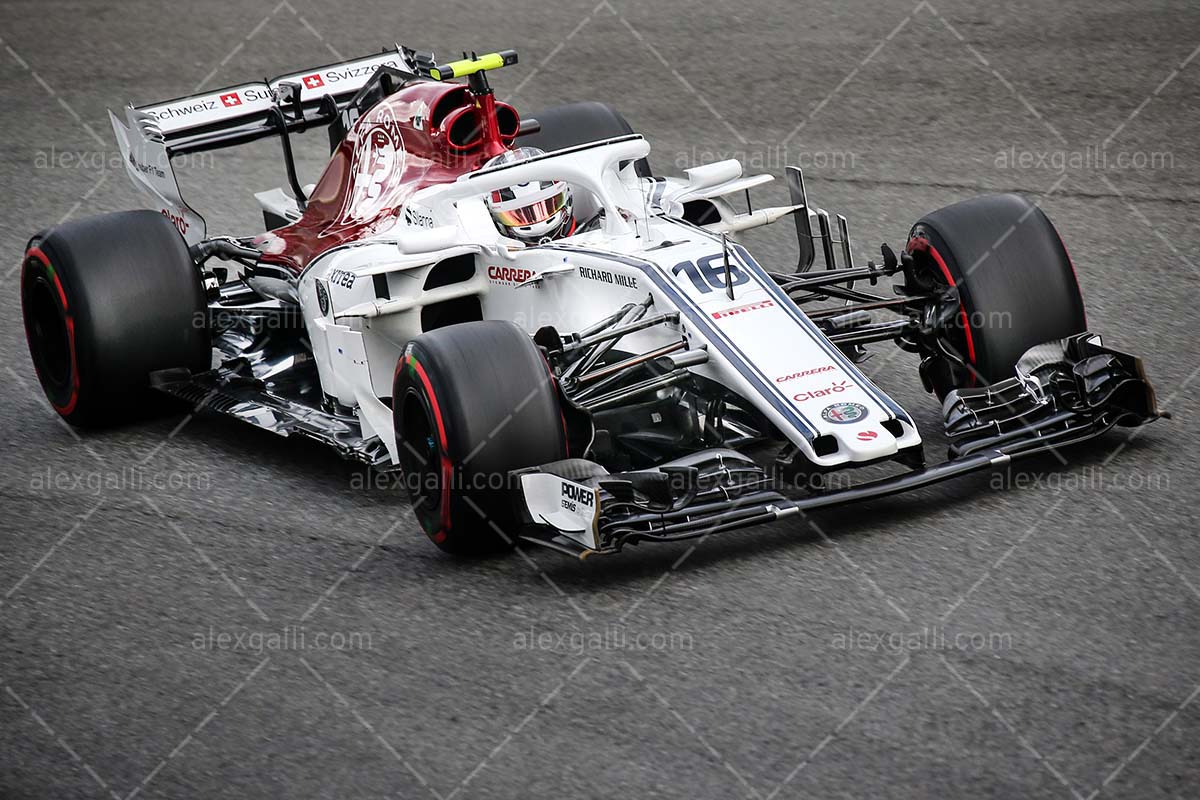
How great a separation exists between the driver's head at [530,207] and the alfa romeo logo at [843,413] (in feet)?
5.97

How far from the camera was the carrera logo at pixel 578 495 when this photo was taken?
5.37m

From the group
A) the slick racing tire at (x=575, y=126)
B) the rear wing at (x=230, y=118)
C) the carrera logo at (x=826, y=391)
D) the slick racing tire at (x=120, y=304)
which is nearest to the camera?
the carrera logo at (x=826, y=391)

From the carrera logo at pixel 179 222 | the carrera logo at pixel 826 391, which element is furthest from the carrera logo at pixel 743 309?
the carrera logo at pixel 179 222

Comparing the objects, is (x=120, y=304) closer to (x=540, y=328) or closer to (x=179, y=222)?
(x=179, y=222)

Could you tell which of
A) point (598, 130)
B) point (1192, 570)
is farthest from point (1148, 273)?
point (1192, 570)

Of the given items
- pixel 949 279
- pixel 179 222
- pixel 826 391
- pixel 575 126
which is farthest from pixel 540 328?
pixel 575 126

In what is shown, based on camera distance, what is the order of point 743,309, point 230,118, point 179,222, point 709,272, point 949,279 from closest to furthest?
point 743,309, point 709,272, point 949,279, point 179,222, point 230,118

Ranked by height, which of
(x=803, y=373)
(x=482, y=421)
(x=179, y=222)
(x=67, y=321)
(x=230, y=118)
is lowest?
(x=803, y=373)

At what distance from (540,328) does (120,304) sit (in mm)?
2253

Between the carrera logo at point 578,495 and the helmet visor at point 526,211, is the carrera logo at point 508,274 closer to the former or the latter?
the helmet visor at point 526,211

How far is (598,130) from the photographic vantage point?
29.9 ft

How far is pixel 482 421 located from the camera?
5582 mm

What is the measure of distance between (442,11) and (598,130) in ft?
27.8

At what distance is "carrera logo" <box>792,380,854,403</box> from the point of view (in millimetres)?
5742
